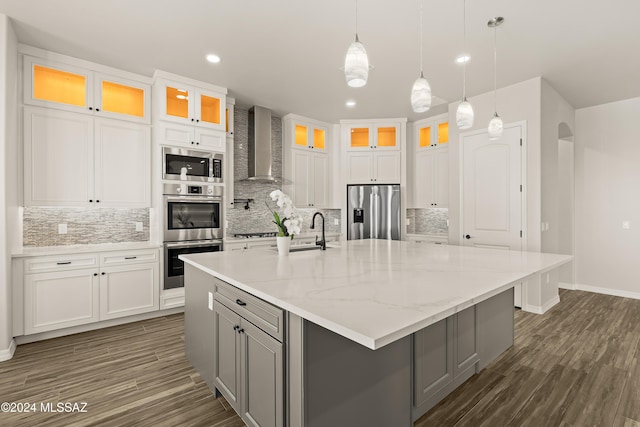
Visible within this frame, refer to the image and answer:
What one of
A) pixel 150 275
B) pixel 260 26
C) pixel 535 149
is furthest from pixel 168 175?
pixel 535 149

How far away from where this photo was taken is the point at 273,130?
5.30m

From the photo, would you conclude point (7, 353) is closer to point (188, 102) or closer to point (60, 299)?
point (60, 299)

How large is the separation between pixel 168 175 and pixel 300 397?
317cm

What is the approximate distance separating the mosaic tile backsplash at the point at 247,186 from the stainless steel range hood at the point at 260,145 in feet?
0.50

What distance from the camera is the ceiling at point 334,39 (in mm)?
2461

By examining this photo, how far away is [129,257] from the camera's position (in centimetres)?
340

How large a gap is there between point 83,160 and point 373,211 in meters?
4.16

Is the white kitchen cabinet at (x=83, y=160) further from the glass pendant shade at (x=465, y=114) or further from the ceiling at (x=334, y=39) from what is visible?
the glass pendant shade at (x=465, y=114)

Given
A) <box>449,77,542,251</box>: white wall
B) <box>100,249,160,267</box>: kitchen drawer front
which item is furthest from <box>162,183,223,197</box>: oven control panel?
<box>449,77,542,251</box>: white wall

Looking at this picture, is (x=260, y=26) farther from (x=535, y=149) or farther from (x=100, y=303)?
(x=535, y=149)

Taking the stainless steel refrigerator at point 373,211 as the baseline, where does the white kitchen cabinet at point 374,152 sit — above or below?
above

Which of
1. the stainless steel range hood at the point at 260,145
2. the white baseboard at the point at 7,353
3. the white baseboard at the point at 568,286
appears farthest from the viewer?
the white baseboard at the point at 568,286

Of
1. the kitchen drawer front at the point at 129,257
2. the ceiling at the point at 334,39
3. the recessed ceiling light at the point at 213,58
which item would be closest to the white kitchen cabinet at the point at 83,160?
the kitchen drawer front at the point at 129,257

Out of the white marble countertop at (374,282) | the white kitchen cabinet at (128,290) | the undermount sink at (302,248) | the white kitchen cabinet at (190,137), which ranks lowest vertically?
the white kitchen cabinet at (128,290)
